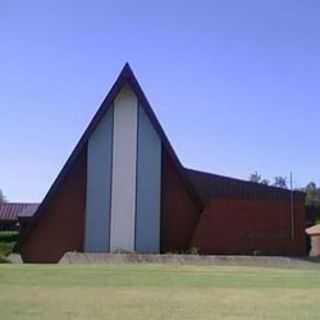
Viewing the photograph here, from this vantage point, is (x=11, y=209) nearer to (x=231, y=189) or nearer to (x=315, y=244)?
Result: (x=315, y=244)

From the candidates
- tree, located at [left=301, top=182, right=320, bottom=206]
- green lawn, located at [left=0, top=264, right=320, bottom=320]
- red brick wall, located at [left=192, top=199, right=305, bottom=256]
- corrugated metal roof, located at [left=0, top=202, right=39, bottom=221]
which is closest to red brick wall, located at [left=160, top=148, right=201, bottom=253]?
red brick wall, located at [left=192, top=199, right=305, bottom=256]

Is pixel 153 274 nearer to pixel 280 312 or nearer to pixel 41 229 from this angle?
pixel 280 312

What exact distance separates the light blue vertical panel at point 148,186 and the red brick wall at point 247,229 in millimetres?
2364

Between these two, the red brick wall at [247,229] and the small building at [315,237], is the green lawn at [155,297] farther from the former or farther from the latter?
the small building at [315,237]

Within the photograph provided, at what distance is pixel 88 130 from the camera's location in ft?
123

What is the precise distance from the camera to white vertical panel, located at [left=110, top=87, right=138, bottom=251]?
122 ft

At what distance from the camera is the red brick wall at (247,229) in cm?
3738

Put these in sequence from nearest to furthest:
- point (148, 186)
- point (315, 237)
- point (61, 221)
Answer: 1. point (148, 186)
2. point (61, 221)
3. point (315, 237)

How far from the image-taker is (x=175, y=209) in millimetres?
38406

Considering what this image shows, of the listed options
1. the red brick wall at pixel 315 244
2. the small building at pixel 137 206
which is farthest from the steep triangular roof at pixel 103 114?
the red brick wall at pixel 315 244

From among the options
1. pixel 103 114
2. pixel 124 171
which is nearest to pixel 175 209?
pixel 124 171

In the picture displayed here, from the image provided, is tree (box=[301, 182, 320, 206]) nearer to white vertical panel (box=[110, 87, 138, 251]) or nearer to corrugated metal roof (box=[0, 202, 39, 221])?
corrugated metal roof (box=[0, 202, 39, 221])

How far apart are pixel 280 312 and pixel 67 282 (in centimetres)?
685

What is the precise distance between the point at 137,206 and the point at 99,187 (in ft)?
7.57
